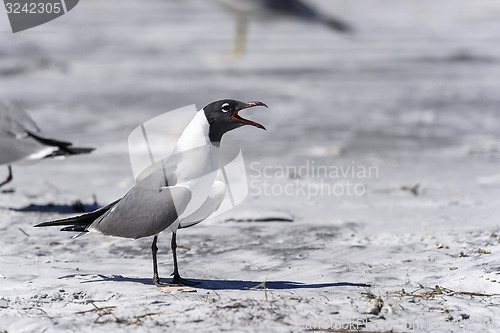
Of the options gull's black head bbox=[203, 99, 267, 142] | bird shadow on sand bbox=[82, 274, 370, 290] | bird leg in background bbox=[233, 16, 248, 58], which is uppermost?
gull's black head bbox=[203, 99, 267, 142]

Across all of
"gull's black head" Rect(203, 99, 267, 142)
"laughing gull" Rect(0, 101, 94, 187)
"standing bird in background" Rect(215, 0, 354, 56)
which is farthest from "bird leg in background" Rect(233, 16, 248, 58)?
"gull's black head" Rect(203, 99, 267, 142)

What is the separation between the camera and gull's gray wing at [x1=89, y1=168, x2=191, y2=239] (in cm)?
362

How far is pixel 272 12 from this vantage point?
17.7m

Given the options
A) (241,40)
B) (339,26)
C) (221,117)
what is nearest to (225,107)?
(221,117)

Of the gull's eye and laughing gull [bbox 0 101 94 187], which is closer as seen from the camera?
the gull's eye

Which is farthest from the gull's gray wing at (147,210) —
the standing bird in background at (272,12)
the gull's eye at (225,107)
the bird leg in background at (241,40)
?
the standing bird in background at (272,12)

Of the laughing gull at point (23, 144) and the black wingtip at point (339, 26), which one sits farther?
the black wingtip at point (339, 26)

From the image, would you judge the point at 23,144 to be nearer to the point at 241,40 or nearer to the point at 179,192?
the point at 179,192

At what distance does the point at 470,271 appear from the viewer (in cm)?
396

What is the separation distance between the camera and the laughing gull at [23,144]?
557 centimetres

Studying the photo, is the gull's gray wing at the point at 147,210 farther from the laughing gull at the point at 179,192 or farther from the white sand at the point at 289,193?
the white sand at the point at 289,193

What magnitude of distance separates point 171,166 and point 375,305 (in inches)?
44.8

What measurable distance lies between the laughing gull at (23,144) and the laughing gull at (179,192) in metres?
1.86

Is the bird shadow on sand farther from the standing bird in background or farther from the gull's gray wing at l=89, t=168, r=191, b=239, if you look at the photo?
the standing bird in background
